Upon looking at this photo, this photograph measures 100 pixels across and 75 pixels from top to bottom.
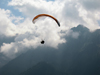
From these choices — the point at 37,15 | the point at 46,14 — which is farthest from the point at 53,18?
the point at 37,15

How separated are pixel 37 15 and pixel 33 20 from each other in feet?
8.66

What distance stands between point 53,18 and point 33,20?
772 cm

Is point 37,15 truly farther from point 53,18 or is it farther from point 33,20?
point 53,18

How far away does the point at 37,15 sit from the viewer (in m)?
43.8

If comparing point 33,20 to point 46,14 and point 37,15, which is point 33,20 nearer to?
point 37,15

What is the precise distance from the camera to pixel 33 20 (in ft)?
141

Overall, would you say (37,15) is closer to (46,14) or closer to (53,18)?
(46,14)

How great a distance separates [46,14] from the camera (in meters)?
43.8

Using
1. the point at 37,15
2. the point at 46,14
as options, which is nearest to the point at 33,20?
the point at 37,15

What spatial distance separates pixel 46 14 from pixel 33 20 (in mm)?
5528

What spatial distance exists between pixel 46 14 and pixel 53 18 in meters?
3.11

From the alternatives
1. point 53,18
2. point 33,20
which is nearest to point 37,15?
point 33,20
